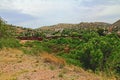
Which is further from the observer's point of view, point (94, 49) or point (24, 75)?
point (94, 49)

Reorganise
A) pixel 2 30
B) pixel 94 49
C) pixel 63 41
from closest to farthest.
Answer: pixel 94 49 < pixel 2 30 < pixel 63 41

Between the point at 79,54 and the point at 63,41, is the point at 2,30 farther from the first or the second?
the point at 63,41

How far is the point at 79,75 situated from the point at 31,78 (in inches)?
88.5

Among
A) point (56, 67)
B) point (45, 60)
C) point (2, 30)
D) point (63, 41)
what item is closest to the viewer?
point (56, 67)

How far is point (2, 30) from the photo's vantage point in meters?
36.9

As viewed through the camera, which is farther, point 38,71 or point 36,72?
point 38,71

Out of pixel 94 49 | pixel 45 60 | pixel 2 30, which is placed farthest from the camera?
pixel 2 30

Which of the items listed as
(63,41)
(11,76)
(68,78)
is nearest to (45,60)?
(11,76)

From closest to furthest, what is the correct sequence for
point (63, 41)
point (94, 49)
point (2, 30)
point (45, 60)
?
point (45, 60) < point (94, 49) < point (2, 30) < point (63, 41)

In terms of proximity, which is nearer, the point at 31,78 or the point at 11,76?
the point at 31,78

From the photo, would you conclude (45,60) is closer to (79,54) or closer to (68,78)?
(68,78)

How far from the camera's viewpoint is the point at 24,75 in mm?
17188

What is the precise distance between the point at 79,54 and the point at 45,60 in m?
12.1

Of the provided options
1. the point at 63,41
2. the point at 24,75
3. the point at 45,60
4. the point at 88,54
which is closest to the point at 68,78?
the point at 24,75
